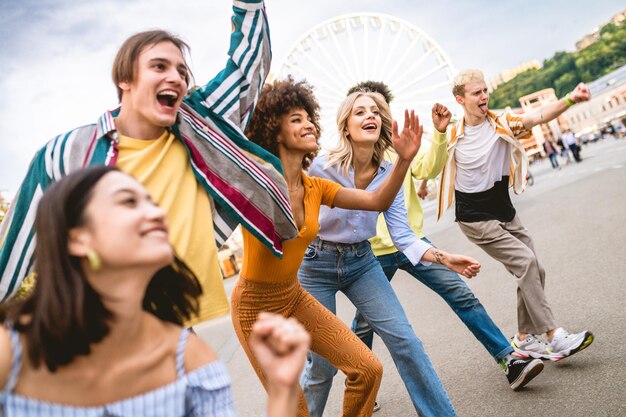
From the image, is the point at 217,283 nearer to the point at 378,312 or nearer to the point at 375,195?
the point at 375,195

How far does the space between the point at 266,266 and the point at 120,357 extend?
1.07 m

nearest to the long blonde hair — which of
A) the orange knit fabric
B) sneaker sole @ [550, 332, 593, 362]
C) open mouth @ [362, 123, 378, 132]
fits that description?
open mouth @ [362, 123, 378, 132]

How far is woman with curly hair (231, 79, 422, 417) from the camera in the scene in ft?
7.64

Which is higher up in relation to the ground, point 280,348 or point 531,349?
point 280,348

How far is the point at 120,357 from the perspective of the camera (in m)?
1.28

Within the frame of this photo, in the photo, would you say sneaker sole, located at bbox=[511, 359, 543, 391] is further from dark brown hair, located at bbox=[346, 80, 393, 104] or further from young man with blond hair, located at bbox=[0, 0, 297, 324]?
dark brown hair, located at bbox=[346, 80, 393, 104]

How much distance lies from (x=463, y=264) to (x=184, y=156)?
1.50m

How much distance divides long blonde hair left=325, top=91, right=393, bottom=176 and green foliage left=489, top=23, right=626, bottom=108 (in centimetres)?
9797

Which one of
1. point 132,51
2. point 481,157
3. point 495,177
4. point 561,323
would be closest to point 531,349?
point 561,323

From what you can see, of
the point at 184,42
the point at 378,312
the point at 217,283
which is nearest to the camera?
the point at 217,283

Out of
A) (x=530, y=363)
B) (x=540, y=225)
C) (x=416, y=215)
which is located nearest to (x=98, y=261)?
(x=530, y=363)

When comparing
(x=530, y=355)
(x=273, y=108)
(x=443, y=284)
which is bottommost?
(x=530, y=355)

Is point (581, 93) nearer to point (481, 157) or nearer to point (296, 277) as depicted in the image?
point (481, 157)

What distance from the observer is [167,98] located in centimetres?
192
